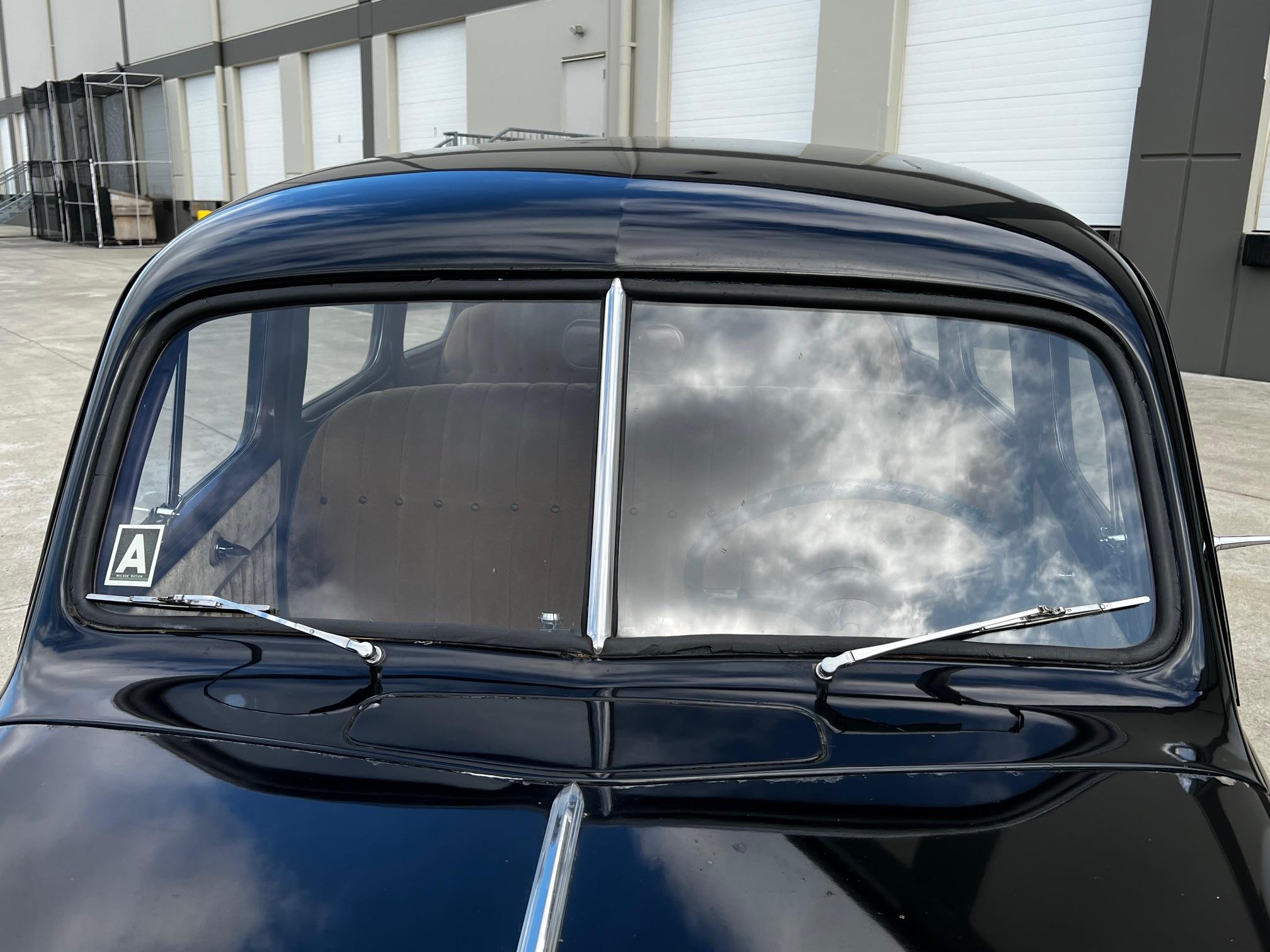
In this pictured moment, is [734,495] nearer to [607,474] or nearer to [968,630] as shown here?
[607,474]

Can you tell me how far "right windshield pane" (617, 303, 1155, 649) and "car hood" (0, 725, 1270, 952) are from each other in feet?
1.14

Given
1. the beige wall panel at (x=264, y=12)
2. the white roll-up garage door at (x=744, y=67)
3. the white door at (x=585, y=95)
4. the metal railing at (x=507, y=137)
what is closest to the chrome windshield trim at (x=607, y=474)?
the metal railing at (x=507, y=137)

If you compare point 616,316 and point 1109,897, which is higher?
point 616,316

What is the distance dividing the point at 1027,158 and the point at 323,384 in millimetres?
9772

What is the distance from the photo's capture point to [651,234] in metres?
1.45

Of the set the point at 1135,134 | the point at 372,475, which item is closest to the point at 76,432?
the point at 372,475

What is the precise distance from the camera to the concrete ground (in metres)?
4.25

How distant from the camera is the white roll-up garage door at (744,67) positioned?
11828 mm

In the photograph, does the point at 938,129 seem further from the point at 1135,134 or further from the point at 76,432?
the point at 76,432

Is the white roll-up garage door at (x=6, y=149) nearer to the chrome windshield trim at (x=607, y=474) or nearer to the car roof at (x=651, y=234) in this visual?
the car roof at (x=651, y=234)

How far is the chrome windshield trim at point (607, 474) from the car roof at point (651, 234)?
8 centimetres

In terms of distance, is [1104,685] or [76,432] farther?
[76,432]

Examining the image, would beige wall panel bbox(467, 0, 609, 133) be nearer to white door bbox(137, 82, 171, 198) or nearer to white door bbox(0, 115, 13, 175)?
white door bbox(137, 82, 171, 198)

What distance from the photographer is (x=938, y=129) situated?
10.9 m
